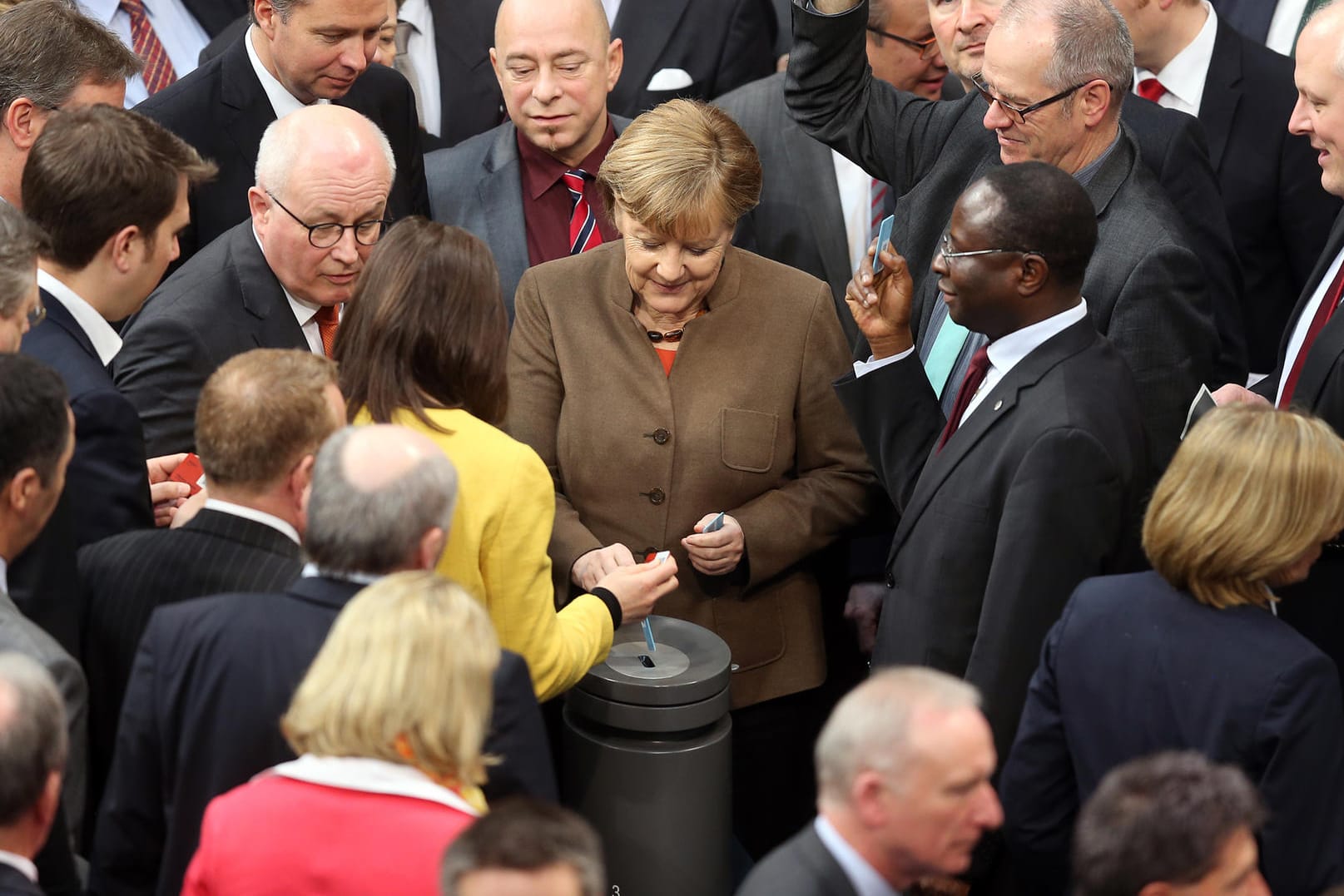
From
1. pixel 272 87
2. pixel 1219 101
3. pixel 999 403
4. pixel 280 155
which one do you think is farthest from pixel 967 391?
pixel 272 87

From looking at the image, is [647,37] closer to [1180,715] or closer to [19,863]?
[1180,715]

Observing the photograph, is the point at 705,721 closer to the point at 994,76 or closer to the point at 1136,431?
the point at 1136,431

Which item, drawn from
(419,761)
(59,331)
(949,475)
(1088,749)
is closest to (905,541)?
(949,475)

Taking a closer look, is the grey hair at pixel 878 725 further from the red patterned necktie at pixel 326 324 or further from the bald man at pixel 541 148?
the bald man at pixel 541 148

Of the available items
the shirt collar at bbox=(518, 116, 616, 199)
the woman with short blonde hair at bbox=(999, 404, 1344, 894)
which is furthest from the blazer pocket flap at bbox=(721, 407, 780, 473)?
the shirt collar at bbox=(518, 116, 616, 199)

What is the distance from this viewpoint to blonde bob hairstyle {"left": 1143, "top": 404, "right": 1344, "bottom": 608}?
2898mm

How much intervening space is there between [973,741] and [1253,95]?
3.70m

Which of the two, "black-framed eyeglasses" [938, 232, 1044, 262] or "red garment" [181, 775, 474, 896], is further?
"black-framed eyeglasses" [938, 232, 1044, 262]

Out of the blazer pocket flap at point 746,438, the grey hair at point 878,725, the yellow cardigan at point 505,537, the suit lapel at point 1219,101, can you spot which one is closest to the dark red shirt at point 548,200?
the blazer pocket flap at point 746,438

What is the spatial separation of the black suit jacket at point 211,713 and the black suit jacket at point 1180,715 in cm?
102

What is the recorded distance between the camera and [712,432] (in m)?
4.14

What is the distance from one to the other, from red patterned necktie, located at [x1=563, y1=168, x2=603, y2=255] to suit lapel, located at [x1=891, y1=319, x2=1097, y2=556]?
1706 millimetres

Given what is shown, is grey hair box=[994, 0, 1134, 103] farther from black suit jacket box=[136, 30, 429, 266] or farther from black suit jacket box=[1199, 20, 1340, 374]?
black suit jacket box=[136, 30, 429, 266]

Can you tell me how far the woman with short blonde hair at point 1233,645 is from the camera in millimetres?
2846
